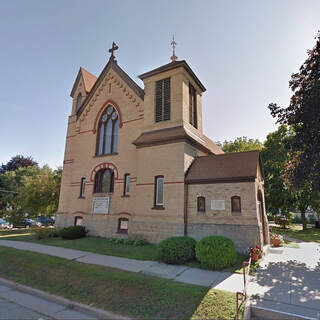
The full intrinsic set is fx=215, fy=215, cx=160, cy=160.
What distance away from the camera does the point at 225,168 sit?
43.7ft

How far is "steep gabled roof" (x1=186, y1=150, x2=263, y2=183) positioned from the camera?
12.3 metres

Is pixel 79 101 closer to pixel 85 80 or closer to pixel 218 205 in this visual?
pixel 85 80

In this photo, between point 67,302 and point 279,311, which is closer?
point 279,311

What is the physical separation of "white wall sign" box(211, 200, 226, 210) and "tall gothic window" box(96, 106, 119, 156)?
384 inches

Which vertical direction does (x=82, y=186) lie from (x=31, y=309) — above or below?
above

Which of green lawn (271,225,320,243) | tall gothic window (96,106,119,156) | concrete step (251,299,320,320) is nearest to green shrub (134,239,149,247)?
tall gothic window (96,106,119,156)

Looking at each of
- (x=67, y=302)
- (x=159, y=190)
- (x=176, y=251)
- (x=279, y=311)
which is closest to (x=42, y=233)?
(x=159, y=190)

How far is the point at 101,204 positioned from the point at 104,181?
6.62 feet

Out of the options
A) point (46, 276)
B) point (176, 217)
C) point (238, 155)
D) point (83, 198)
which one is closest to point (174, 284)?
point (46, 276)

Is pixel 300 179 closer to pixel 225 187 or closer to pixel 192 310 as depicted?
pixel 225 187

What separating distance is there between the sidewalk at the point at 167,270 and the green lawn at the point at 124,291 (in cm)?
60

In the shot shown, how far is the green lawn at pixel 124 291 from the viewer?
572 centimetres

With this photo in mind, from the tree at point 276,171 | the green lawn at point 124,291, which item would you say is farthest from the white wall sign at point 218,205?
the tree at point 276,171

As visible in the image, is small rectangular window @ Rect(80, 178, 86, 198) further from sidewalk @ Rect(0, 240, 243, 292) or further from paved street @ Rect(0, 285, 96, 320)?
paved street @ Rect(0, 285, 96, 320)
